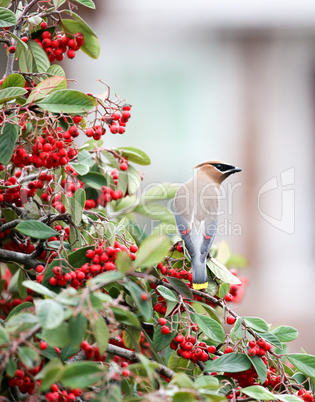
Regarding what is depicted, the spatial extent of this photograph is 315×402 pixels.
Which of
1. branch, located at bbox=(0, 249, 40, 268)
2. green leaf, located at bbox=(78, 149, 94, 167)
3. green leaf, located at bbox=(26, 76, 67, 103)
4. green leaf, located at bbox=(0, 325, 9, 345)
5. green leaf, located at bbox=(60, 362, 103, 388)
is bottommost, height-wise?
green leaf, located at bbox=(60, 362, 103, 388)

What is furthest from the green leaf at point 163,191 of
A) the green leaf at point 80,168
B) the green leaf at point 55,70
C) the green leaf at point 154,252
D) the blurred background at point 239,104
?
the blurred background at point 239,104

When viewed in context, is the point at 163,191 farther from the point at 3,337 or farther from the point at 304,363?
the point at 3,337

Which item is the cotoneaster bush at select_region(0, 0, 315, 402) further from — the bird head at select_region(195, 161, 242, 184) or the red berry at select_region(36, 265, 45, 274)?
the bird head at select_region(195, 161, 242, 184)

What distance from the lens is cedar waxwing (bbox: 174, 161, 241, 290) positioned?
1146 mm

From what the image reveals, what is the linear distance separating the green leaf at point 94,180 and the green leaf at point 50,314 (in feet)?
1.63

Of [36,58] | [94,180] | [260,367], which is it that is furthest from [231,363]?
[36,58]

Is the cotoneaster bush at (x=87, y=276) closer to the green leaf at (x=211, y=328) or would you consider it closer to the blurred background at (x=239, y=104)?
the green leaf at (x=211, y=328)

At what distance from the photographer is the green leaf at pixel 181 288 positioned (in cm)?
104

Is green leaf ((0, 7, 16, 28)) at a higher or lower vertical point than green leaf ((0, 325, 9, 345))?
higher

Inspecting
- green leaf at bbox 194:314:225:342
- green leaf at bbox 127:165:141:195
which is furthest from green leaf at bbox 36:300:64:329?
green leaf at bbox 127:165:141:195

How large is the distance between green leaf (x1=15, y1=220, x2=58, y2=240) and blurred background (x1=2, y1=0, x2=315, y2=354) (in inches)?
114

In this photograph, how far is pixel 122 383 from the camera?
36.7 inches

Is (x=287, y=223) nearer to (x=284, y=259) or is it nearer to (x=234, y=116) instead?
(x=284, y=259)

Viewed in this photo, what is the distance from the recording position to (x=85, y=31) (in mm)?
1188
